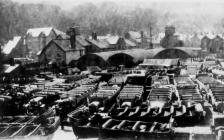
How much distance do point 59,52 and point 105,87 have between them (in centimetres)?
2154

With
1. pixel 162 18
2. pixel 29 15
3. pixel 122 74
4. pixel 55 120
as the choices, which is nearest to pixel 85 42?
pixel 122 74

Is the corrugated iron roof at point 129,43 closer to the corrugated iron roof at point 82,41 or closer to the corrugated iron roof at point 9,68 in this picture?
the corrugated iron roof at point 82,41

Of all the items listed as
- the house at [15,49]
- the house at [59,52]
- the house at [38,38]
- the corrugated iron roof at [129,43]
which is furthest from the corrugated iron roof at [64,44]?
the corrugated iron roof at [129,43]

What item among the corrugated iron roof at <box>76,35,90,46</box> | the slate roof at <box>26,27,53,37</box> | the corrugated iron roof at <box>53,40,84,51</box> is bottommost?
the corrugated iron roof at <box>53,40,84,51</box>

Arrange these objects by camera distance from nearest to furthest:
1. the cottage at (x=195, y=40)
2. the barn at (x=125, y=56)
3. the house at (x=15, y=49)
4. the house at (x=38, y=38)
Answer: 1. the barn at (x=125, y=56)
2. the house at (x=15, y=49)
3. the house at (x=38, y=38)
4. the cottage at (x=195, y=40)

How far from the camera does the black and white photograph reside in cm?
1556

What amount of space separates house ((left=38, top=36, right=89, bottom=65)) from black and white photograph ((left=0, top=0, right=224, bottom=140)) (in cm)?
17

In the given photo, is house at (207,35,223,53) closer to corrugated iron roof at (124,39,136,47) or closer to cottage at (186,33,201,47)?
cottage at (186,33,201,47)

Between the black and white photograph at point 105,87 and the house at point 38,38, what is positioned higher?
the house at point 38,38

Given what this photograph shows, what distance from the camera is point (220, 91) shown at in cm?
2308

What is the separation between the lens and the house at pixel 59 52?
150 feet

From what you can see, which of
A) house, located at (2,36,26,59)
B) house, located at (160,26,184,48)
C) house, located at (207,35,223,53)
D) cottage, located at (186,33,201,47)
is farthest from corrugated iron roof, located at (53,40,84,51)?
cottage, located at (186,33,201,47)

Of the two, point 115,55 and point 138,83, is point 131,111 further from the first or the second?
point 115,55

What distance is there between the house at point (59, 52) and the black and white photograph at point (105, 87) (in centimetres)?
17
